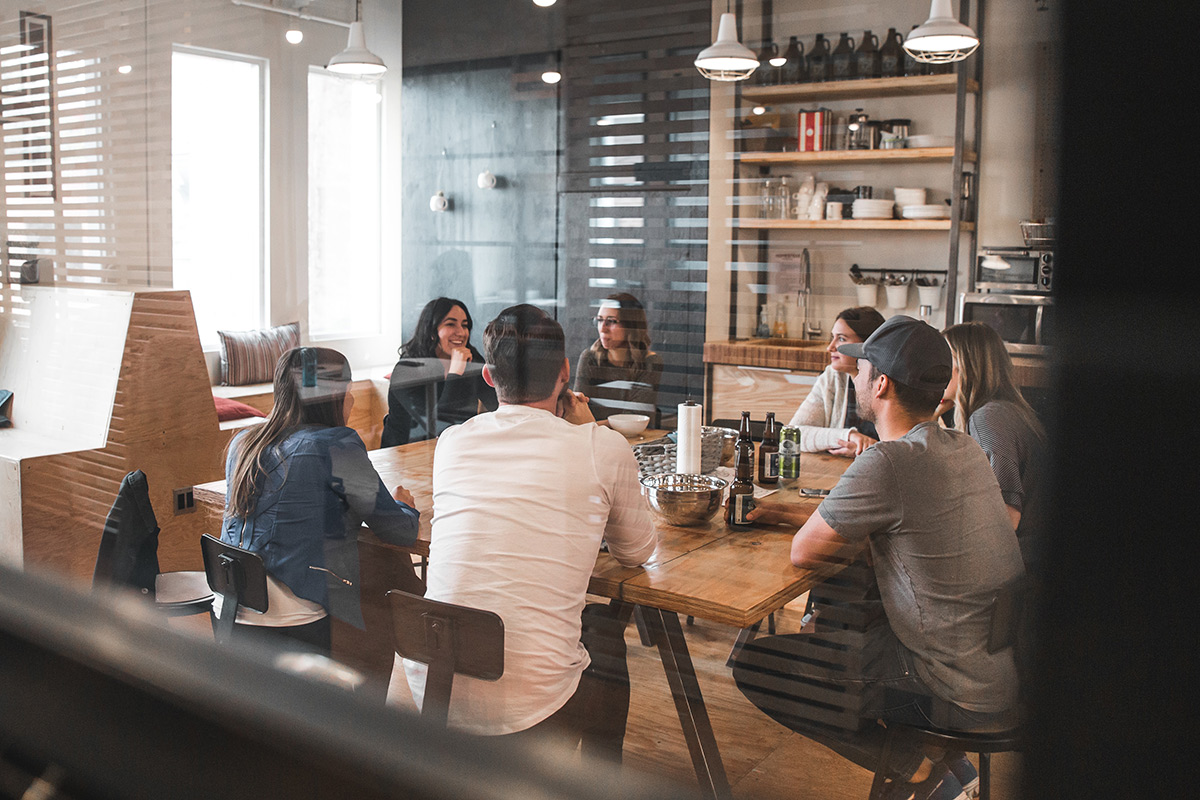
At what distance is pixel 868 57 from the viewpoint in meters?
0.55

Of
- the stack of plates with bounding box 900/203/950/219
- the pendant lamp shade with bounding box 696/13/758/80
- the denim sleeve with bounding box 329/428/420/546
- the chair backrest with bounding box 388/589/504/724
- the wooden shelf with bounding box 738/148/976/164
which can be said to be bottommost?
the chair backrest with bounding box 388/589/504/724

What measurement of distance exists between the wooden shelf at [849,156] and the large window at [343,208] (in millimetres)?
307

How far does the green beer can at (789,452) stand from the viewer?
70 centimetres

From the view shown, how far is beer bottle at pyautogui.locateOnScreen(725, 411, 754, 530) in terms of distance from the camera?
28.5 inches

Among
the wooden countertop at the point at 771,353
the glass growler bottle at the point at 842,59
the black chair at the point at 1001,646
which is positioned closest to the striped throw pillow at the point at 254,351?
the wooden countertop at the point at 771,353

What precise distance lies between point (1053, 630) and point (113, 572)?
0.75 metres

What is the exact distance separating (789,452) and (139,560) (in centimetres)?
56

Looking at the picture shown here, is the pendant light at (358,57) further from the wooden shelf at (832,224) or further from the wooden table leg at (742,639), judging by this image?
the wooden table leg at (742,639)

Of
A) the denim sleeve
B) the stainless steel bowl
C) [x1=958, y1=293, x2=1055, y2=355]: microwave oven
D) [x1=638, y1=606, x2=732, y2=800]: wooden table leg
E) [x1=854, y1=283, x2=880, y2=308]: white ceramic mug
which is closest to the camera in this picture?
[x1=958, y1=293, x2=1055, y2=355]: microwave oven

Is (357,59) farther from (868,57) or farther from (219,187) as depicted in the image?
(868,57)

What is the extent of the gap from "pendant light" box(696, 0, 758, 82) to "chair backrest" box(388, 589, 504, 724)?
46cm

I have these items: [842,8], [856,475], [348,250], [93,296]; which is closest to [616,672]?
[856,475]

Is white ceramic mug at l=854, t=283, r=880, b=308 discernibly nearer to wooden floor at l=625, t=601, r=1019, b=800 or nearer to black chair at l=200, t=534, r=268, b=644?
wooden floor at l=625, t=601, r=1019, b=800

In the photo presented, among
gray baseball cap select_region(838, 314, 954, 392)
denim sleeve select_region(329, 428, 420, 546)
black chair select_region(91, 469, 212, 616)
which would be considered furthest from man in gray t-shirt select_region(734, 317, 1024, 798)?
black chair select_region(91, 469, 212, 616)
